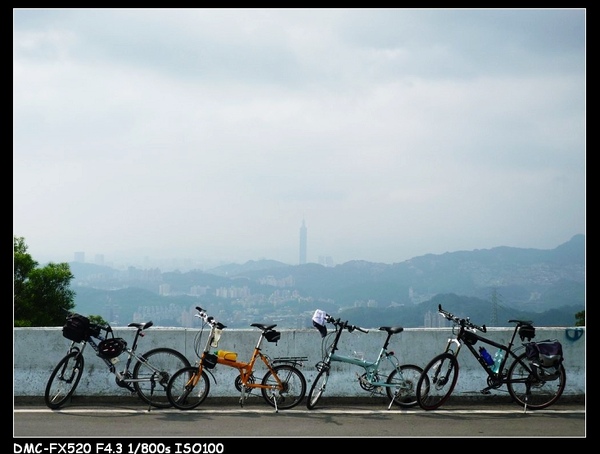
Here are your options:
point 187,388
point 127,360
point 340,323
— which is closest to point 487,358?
point 340,323

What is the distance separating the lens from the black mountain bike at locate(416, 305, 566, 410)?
9.71 m

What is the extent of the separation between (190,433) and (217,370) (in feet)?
6.73

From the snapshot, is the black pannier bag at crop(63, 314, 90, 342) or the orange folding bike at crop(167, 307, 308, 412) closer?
the orange folding bike at crop(167, 307, 308, 412)

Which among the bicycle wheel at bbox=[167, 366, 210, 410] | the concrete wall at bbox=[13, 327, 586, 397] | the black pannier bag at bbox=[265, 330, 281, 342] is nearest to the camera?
the bicycle wheel at bbox=[167, 366, 210, 410]

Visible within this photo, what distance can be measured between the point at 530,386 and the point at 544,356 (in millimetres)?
464

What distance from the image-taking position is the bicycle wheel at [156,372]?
9.77 meters

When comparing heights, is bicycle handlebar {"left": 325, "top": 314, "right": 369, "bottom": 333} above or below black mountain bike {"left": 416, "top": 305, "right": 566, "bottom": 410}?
above

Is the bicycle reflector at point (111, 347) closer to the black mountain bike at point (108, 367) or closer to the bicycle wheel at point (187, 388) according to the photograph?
the black mountain bike at point (108, 367)

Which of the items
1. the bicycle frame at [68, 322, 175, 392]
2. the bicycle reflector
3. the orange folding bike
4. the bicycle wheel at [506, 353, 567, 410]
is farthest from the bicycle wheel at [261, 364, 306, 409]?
the bicycle wheel at [506, 353, 567, 410]

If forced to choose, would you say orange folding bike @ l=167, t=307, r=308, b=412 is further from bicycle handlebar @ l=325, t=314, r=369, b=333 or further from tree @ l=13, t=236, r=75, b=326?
tree @ l=13, t=236, r=75, b=326

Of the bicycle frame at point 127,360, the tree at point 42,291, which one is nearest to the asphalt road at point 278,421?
the bicycle frame at point 127,360

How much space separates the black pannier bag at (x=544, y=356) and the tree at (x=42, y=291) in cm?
2541

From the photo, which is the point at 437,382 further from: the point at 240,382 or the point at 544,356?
the point at 240,382
